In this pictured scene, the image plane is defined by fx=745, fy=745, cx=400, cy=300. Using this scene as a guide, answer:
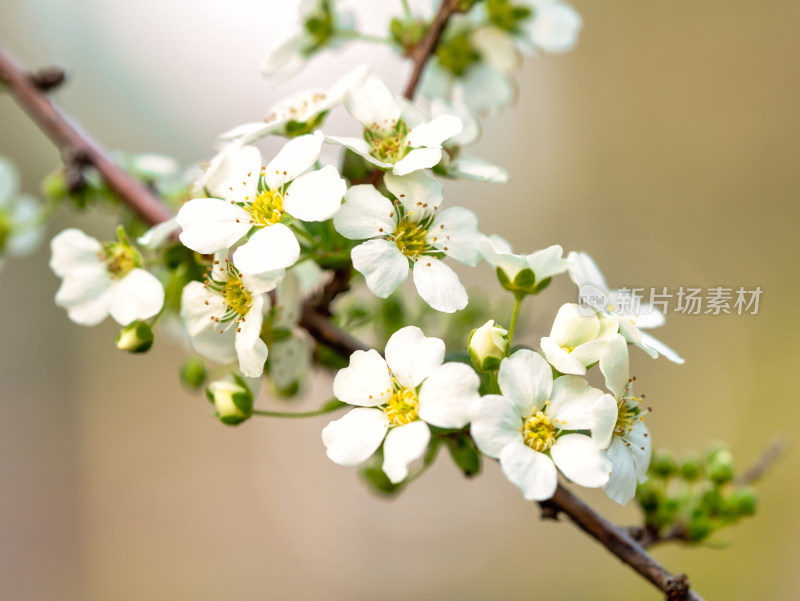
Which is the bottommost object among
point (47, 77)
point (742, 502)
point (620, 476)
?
point (742, 502)

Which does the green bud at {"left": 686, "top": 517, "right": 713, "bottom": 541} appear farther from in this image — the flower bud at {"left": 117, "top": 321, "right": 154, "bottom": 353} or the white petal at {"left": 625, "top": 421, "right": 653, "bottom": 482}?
the flower bud at {"left": 117, "top": 321, "right": 154, "bottom": 353}

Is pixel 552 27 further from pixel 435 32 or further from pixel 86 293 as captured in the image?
pixel 86 293

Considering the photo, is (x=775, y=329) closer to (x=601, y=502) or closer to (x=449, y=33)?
(x=601, y=502)

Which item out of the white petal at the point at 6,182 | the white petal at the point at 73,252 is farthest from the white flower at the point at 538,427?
the white petal at the point at 6,182

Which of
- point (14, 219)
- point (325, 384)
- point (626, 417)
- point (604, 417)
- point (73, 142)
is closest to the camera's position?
point (604, 417)

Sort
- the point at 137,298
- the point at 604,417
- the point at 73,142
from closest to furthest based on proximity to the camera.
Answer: the point at 604,417 < the point at 137,298 < the point at 73,142

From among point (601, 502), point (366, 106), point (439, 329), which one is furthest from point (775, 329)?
point (366, 106)

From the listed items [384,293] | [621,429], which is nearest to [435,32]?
[384,293]
